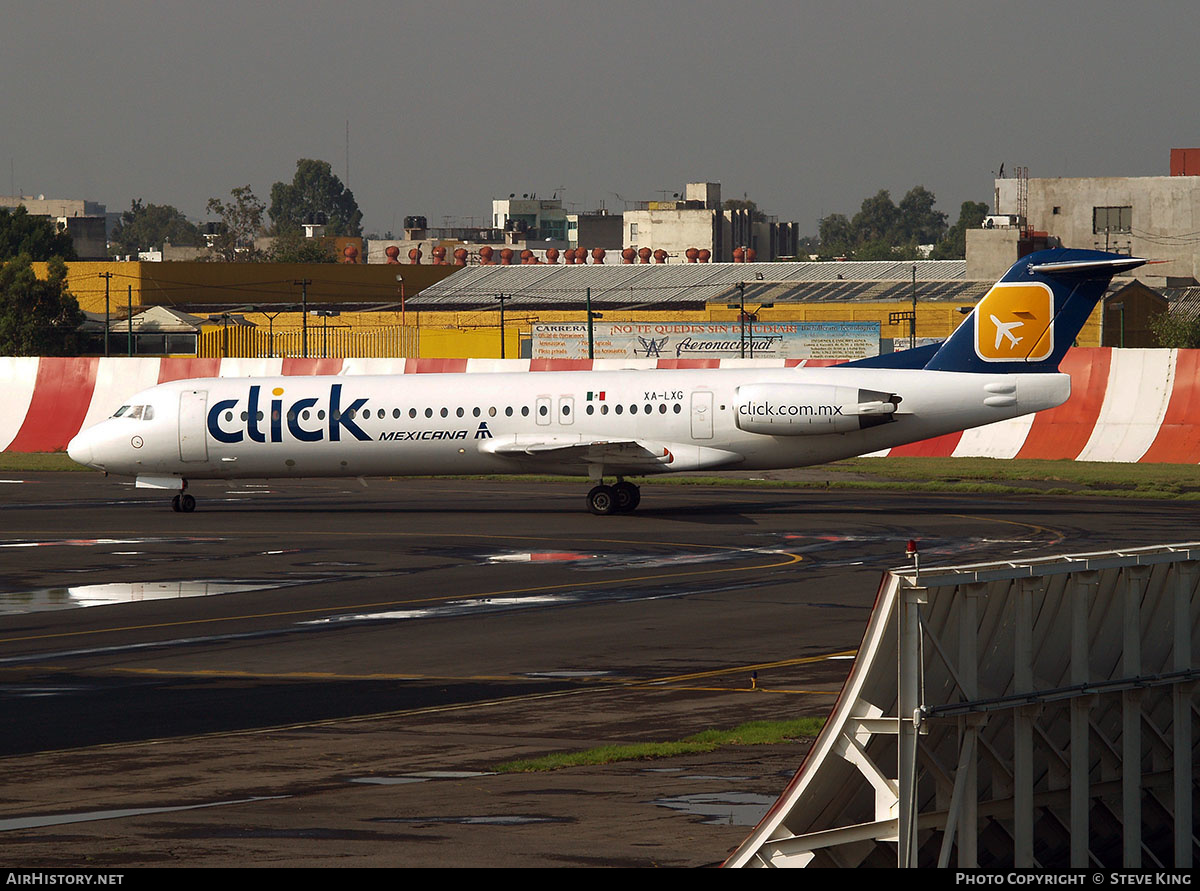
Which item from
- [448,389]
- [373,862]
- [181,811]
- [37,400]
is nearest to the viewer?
[373,862]

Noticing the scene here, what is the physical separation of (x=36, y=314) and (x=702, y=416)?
79.8 meters

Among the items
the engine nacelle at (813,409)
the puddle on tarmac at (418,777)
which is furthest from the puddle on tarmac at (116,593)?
the engine nacelle at (813,409)

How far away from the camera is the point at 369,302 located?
136875 millimetres

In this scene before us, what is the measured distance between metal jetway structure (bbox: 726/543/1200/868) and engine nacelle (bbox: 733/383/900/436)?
72.0ft

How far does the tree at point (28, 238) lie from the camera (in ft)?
484

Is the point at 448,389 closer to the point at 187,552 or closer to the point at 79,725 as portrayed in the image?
the point at 187,552

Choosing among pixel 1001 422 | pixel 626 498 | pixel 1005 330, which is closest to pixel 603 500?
pixel 626 498

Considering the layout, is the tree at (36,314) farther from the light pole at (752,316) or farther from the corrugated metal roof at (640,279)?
the light pole at (752,316)

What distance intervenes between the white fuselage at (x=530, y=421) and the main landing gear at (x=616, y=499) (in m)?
0.44

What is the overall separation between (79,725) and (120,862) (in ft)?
18.9

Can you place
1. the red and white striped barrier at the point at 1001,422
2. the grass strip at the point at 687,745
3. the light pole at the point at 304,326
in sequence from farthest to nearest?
the light pole at the point at 304,326
the red and white striped barrier at the point at 1001,422
the grass strip at the point at 687,745

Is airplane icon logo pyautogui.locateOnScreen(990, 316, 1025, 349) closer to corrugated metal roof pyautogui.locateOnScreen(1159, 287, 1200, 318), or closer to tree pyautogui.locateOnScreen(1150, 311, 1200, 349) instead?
tree pyautogui.locateOnScreen(1150, 311, 1200, 349)

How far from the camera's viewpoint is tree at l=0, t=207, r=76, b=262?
147375 millimetres

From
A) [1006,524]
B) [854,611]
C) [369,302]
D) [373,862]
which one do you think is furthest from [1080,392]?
[369,302]
